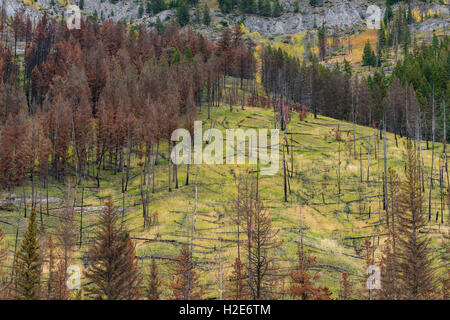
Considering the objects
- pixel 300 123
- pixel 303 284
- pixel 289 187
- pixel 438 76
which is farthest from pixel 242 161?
pixel 438 76

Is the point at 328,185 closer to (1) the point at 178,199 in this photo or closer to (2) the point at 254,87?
(1) the point at 178,199

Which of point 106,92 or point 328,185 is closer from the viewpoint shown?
point 328,185

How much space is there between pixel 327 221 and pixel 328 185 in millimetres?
11948

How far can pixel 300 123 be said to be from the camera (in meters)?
93.1

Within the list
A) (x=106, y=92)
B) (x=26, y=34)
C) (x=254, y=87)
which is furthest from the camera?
(x=26, y=34)

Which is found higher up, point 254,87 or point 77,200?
point 254,87

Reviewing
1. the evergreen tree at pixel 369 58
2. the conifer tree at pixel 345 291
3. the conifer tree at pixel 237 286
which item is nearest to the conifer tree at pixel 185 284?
the conifer tree at pixel 237 286

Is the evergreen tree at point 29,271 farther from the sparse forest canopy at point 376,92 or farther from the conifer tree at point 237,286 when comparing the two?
the sparse forest canopy at point 376,92

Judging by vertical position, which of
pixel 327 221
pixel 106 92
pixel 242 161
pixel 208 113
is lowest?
pixel 327 221

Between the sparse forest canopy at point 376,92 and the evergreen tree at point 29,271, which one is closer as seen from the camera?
the evergreen tree at point 29,271
